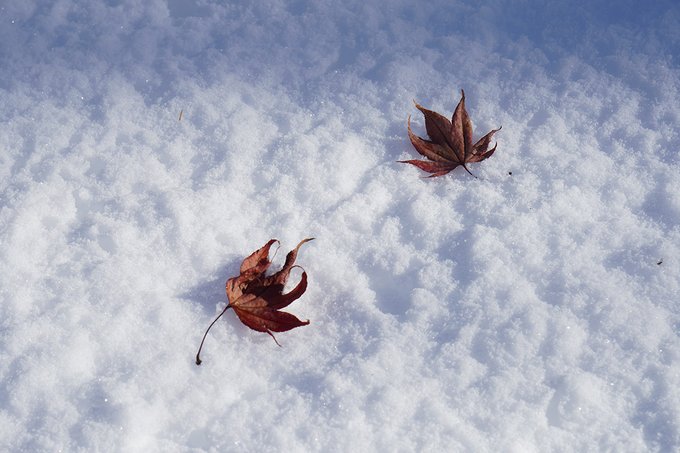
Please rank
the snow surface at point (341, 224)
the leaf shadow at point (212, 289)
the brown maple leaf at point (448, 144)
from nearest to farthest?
the snow surface at point (341, 224)
the leaf shadow at point (212, 289)
the brown maple leaf at point (448, 144)

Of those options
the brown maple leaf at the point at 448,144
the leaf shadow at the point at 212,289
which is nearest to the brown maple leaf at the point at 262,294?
the leaf shadow at the point at 212,289

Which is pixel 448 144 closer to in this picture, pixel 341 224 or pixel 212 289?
pixel 341 224

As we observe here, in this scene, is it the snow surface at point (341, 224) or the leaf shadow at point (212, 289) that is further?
the leaf shadow at point (212, 289)

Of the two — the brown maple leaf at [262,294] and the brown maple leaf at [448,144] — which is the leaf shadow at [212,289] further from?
the brown maple leaf at [448,144]

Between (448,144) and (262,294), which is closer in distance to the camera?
(262,294)

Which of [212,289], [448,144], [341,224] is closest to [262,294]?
[212,289]

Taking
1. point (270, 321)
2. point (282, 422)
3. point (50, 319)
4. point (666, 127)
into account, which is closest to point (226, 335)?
point (270, 321)

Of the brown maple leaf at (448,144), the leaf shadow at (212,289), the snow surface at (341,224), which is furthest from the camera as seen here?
the brown maple leaf at (448,144)
